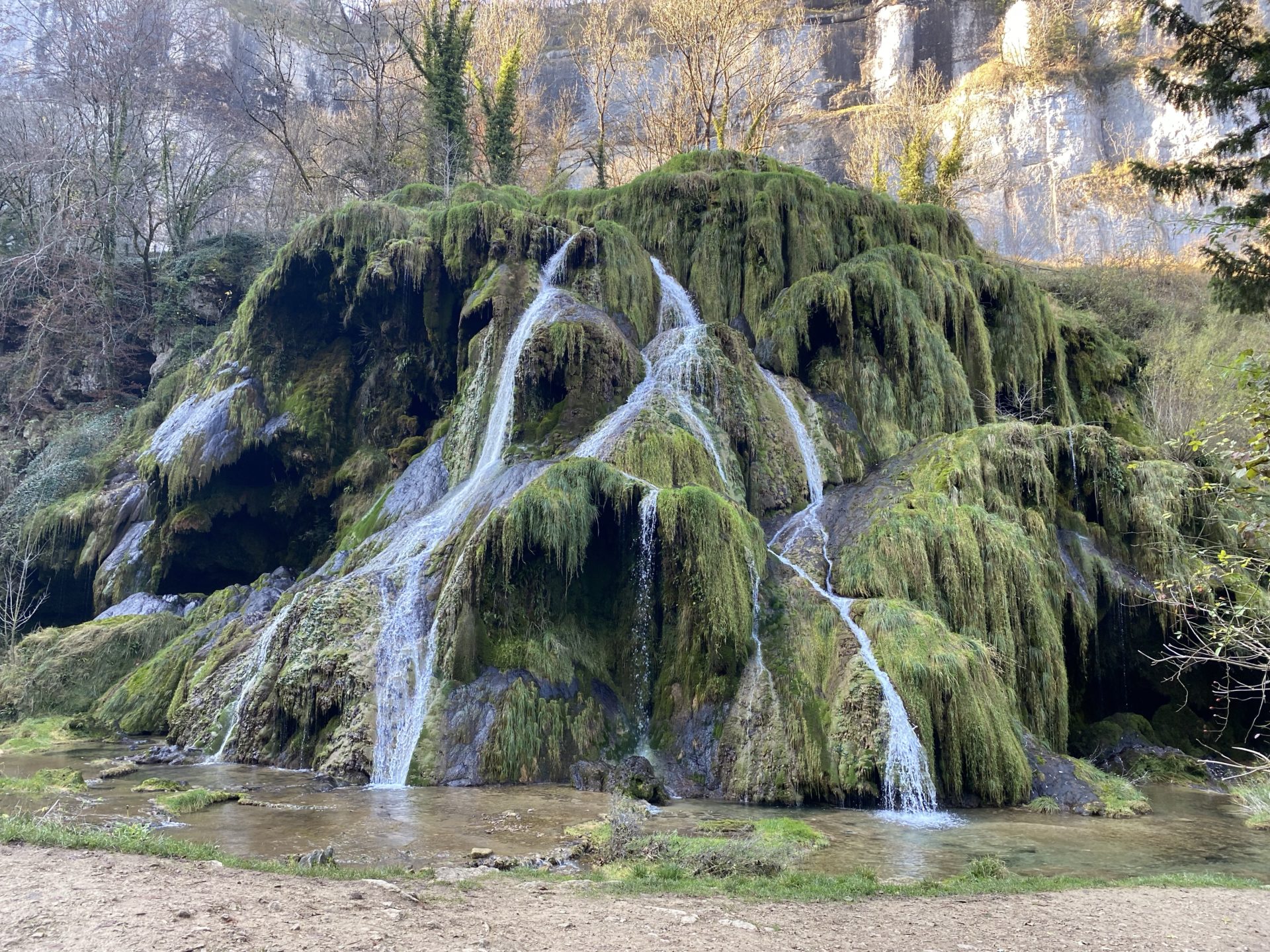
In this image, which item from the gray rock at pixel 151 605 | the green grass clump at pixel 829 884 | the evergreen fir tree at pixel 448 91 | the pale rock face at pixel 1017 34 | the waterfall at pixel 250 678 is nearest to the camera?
the green grass clump at pixel 829 884

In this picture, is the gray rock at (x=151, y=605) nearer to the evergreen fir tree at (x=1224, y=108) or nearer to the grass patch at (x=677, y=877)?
the grass patch at (x=677, y=877)

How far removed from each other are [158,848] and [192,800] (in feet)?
11.2

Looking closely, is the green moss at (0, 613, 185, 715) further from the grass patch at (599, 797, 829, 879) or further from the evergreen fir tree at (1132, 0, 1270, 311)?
the evergreen fir tree at (1132, 0, 1270, 311)

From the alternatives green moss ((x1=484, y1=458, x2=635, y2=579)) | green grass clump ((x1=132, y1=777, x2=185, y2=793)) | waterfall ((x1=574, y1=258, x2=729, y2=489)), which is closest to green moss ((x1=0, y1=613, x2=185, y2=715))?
green grass clump ((x1=132, y1=777, x2=185, y2=793))

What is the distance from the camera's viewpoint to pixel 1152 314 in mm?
32719

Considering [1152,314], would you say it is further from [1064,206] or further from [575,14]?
[575,14]

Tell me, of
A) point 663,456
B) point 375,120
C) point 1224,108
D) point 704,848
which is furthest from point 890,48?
point 704,848

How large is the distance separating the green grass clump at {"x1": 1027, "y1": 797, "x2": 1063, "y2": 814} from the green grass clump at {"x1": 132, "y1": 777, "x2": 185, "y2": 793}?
33.2 ft

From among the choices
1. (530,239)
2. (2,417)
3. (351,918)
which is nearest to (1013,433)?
(530,239)

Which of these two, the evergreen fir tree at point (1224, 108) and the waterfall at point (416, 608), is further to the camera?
the evergreen fir tree at point (1224, 108)

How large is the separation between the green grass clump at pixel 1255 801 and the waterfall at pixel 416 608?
→ 32.9 feet

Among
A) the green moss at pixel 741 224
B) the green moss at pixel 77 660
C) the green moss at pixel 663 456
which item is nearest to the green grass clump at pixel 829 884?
the green moss at pixel 663 456

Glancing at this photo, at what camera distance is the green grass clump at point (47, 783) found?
9.70m

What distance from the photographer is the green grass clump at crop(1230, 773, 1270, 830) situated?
1000 centimetres
